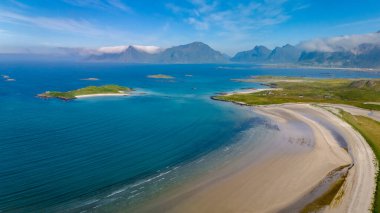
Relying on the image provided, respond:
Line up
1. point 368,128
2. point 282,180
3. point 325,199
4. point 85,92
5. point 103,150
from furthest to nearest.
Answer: point 85,92 < point 368,128 < point 103,150 < point 282,180 < point 325,199

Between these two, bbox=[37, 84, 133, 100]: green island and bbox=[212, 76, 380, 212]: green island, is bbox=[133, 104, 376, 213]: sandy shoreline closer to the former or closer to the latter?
bbox=[212, 76, 380, 212]: green island

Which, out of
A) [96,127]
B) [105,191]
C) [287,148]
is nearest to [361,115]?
[287,148]

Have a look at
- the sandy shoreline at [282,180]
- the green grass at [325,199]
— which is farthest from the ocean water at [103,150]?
the green grass at [325,199]

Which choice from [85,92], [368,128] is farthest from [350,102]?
[85,92]

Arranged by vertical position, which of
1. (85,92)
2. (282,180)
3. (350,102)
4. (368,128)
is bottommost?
(350,102)

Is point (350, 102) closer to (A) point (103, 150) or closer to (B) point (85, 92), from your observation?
(A) point (103, 150)

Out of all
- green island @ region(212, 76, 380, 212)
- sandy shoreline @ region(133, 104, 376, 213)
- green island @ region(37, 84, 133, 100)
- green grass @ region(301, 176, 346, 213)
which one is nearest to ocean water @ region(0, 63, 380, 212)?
sandy shoreline @ region(133, 104, 376, 213)

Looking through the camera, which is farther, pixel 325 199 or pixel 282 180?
pixel 282 180
